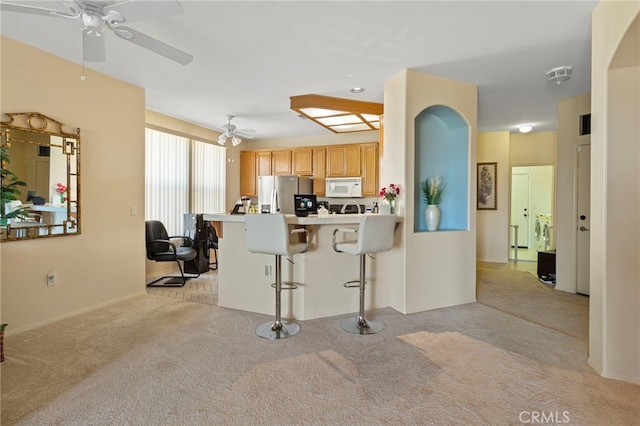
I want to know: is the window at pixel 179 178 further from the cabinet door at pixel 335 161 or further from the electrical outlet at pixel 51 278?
the cabinet door at pixel 335 161

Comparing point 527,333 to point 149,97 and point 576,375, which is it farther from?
point 149,97

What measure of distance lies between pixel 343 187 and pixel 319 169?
2.11 ft

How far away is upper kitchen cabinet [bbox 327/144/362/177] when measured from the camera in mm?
6086

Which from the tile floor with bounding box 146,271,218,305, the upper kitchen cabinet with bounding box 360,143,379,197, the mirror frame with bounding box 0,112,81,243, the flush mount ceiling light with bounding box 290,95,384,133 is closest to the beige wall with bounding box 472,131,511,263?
the upper kitchen cabinet with bounding box 360,143,379,197

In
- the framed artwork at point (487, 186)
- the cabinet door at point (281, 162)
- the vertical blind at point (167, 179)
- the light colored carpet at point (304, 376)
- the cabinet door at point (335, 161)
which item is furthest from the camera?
the cabinet door at point (281, 162)

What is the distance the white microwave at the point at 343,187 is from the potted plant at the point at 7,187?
4397 mm

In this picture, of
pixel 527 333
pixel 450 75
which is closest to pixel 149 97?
pixel 450 75

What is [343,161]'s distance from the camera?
6.20 metres

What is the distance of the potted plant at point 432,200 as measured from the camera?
3.70 metres

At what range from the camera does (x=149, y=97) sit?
437 centimetres

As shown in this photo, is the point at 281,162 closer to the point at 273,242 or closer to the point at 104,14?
the point at 273,242

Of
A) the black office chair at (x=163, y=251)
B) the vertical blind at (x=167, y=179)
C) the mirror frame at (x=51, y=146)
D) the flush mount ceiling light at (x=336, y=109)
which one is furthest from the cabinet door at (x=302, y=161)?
the mirror frame at (x=51, y=146)

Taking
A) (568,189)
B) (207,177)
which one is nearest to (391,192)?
(568,189)

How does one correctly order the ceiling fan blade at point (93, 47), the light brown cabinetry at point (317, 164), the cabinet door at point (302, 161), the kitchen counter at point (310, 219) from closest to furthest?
the ceiling fan blade at point (93, 47)
the kitchen counter at point (310, 219)
the light brown cabinetry at point (317, 164)
the cabinet door at point (302, 161)
